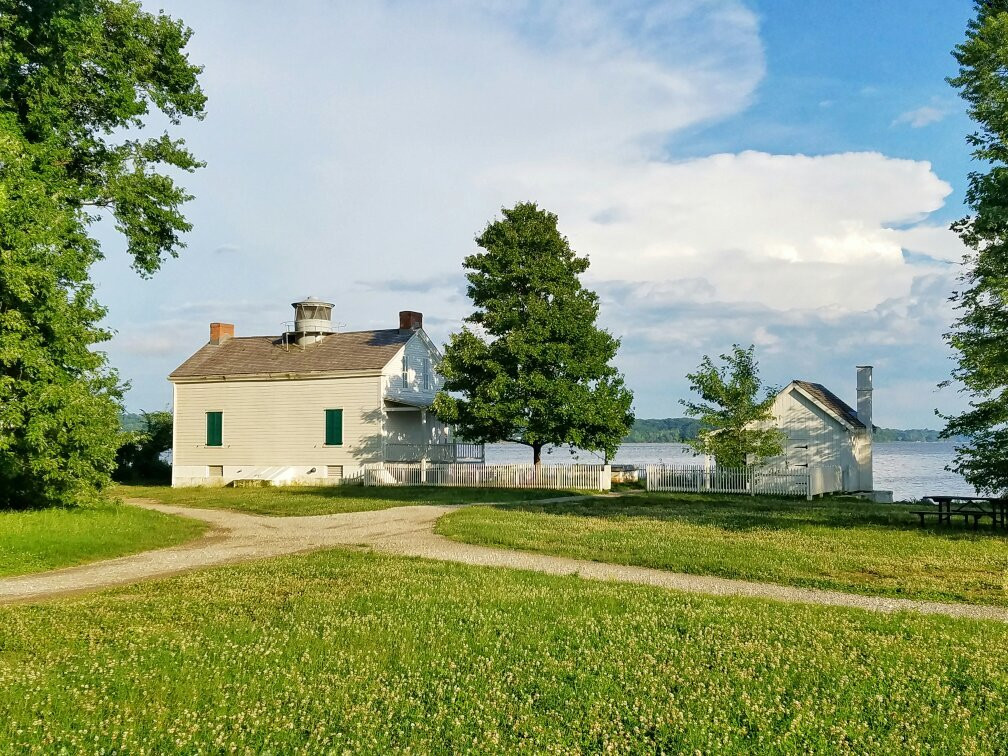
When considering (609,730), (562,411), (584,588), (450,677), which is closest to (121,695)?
(450,677)

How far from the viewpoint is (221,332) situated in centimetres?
4509

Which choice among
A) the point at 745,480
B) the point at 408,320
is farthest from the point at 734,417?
the point at 408,320

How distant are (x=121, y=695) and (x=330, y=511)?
1836 centimetres

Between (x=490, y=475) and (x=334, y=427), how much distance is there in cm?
845

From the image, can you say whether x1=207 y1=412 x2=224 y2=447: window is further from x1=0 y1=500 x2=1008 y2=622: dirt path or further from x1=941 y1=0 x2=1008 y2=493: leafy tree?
x1=941 y1=0 x2=1008 y2=493: leafy tree

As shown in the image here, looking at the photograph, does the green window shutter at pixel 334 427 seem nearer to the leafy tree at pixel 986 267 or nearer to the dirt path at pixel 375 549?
the dirt path at pixel 375 549

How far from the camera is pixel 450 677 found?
716cm

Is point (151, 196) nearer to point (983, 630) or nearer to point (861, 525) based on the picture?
point (861, 525)

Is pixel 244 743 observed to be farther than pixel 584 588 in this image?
No

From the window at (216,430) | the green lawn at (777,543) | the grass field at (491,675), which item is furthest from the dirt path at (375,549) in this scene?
the window at (216,430)

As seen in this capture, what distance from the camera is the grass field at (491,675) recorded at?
5824 mm

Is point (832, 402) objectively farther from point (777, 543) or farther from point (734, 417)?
point (777, 543)

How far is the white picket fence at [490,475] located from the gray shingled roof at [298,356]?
16.6 feet

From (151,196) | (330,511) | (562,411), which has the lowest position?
(330,511)
